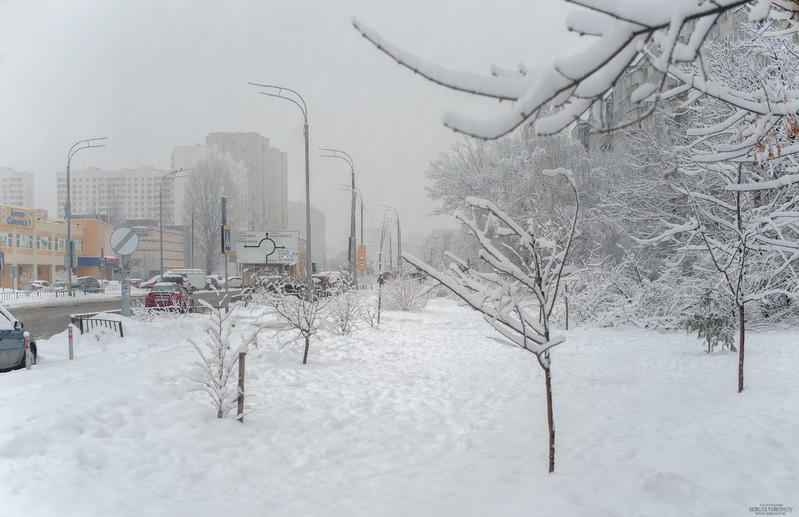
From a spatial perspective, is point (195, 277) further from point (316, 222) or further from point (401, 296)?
point (316, 222)

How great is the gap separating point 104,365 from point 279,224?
88.3 m

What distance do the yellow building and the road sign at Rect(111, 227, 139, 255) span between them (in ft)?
120

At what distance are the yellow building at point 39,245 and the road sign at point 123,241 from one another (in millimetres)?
36477

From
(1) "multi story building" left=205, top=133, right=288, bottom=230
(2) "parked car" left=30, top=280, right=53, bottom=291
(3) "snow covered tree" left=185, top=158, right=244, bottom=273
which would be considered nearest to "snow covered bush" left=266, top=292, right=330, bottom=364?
(2) "parked car" left=30, top=280, right=53, bottom=291

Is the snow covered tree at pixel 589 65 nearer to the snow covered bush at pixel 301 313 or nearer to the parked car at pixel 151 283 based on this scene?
the snow covered bush at pixel 301 313

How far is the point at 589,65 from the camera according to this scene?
2.00 meters

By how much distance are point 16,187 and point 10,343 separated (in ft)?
308

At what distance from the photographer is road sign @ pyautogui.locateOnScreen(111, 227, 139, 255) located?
43.8 feet

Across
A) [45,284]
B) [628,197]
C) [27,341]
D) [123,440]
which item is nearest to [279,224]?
[45,284]

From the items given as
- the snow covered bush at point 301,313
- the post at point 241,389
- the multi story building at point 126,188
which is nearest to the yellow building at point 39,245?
the snow covered bush at point 301,313

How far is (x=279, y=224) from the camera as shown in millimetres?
97625

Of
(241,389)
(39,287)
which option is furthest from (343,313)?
(39,287)

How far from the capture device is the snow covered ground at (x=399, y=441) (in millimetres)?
4258

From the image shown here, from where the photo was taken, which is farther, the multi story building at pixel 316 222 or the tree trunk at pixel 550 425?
the multi story building at pixel 316 222
